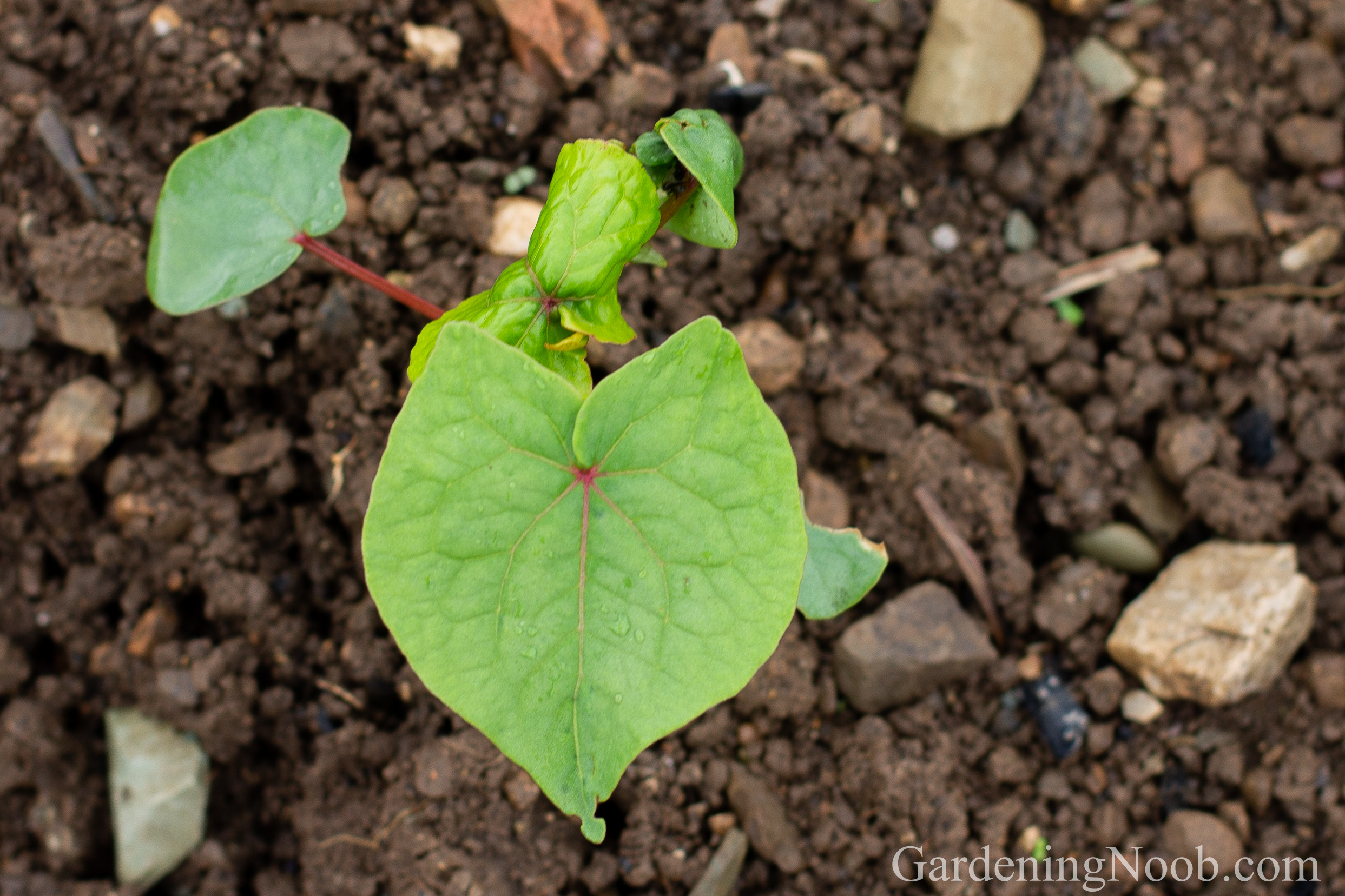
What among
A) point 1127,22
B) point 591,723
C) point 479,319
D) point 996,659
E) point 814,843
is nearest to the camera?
point 591,723

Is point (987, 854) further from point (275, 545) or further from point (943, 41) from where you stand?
point (943, 41)

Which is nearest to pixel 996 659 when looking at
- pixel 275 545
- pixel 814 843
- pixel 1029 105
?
pixel 814 843

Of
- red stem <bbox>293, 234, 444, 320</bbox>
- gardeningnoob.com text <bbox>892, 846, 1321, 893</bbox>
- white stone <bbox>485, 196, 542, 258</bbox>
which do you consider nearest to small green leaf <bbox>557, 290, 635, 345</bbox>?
red stem <bbox>293, 234, 444, 320</bbox>

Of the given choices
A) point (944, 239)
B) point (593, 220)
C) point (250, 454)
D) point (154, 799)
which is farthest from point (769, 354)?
point (154, 799)

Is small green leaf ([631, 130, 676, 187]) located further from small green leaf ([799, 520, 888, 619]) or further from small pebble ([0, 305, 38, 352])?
small pebble ([0, 305, 38, 352])

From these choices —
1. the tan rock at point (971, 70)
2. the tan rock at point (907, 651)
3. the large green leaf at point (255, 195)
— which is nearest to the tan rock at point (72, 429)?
the large green leaf at point (255, 195)

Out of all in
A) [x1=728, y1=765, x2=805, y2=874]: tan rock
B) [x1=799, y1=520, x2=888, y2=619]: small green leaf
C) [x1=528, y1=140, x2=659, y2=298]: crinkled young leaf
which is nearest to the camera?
[x1=528, y1=140, x2=659, y2=298]: crinkled young leaf

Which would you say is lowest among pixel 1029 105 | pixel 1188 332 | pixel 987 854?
pixel 987 854
